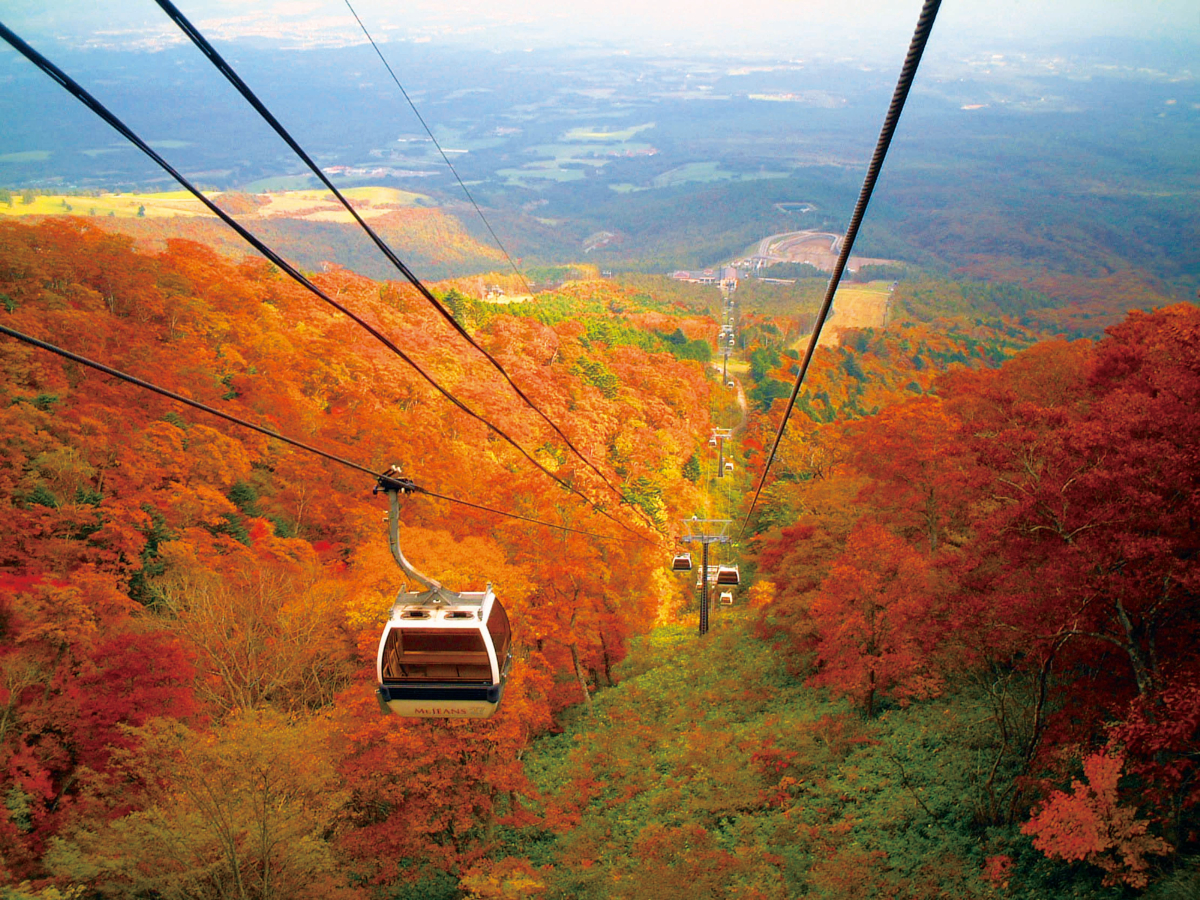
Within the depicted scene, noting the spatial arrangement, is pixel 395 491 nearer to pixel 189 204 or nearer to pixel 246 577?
pixel 246 577

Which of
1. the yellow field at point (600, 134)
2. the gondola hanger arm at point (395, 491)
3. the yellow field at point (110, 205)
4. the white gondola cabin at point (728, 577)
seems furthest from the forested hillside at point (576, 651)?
the yellow field at point (600, 134)

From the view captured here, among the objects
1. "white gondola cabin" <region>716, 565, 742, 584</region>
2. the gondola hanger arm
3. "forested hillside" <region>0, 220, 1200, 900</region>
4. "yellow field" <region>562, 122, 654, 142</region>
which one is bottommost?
"white gondola cabin" <region>716, 565, 742, 584</region>

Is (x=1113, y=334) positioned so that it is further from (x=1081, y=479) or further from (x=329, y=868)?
(x=329, y=868)

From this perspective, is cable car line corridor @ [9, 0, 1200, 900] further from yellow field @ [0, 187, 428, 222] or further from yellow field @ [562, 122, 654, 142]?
yellow field @ [562, 122, 654, 142]

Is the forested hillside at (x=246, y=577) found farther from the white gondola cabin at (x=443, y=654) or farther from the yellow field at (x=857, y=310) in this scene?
the yellow field at (x=857, y=310)

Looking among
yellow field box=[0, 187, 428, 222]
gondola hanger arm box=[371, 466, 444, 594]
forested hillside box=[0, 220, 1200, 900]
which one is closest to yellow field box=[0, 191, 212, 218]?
yellow field box=[0, 187, 428, 222]

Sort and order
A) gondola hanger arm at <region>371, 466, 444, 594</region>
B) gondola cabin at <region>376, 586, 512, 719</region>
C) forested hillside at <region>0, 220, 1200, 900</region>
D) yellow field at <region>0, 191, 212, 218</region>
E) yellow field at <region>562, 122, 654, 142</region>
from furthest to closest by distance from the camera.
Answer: yellow field at <region>562, 122, 654, 142</region>, yellow field at <region>0, 191, 212, 218</region>, forested hillside at <region>0, 220, 1200, 900</region>, gondola cabin at <region>376, 586, 512, 719</region>, gondola hanger arm at <region>371, 466, 444, 594</region>
